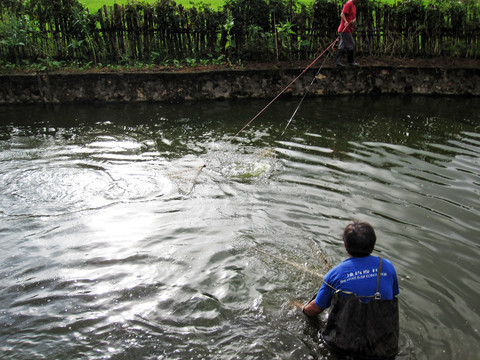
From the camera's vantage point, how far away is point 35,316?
3990 millimetres

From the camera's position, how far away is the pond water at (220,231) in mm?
3783

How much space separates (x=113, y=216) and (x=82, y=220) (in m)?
0.42

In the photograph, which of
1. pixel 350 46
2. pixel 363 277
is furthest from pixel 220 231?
pixel 350 46

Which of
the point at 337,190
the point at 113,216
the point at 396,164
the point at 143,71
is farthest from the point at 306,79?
the point at 113,216

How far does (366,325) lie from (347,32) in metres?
10.9

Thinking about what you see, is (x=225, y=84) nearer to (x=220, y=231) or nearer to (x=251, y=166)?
(x=251, y=166)

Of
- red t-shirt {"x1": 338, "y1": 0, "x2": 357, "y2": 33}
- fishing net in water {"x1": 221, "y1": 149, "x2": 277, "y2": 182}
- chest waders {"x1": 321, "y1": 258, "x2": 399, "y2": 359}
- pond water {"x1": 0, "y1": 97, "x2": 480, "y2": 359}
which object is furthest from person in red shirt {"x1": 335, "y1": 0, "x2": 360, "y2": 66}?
chest waders {"x1": 321, "y1": 258, "x2": 399, "y2": 359}

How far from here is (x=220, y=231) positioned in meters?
5.49

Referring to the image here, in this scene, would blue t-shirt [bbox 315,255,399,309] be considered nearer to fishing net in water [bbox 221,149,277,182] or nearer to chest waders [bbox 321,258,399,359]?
chest waders [bbox 321,258,399,359]

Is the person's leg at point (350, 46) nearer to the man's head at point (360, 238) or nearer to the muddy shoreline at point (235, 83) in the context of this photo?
the muddy shoreline at point (235, 83)

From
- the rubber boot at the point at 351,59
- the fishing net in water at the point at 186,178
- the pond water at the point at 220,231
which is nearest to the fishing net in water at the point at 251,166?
the pond water at the point at 220,231

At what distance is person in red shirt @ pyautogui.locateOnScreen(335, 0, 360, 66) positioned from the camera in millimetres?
11886

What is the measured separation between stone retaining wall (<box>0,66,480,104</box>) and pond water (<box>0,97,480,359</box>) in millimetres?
2555

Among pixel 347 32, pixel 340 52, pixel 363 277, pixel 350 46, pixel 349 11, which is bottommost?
pixel 363 277
